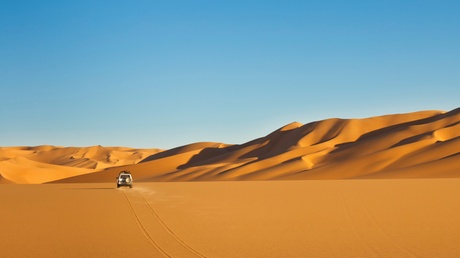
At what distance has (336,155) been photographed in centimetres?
9150

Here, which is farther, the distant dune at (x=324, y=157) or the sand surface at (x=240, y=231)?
the distant dune at (x=324, y=157)

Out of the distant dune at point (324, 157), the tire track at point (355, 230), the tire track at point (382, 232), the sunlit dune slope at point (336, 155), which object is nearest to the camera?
the tire track at point (382, 232)

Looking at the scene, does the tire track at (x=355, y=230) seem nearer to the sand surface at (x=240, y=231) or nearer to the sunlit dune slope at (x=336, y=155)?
the sand surface at (x=240, y=231)

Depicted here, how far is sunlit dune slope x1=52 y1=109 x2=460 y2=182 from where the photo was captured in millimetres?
73000

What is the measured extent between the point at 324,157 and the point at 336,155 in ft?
6.34

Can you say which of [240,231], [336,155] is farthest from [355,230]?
[336,155]

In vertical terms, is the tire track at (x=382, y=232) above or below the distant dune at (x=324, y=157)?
below

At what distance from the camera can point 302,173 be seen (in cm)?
7588

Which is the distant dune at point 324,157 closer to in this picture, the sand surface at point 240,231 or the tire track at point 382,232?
the tire track at point 382,232

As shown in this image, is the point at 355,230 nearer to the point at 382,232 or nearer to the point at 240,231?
the point at 382,232

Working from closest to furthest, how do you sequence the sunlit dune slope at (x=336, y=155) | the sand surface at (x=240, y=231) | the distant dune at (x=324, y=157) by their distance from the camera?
the sand surface at (x=240, y=231) < the sunlit dune slope at (x=336, y=155) < the distant dune at (x=324, y=157)

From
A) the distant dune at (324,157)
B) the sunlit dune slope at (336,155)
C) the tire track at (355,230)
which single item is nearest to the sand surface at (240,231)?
the tire track at (355,230)

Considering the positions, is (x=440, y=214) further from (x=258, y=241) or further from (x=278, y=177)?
(x=278, y=177)

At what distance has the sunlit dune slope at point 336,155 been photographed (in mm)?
73000
